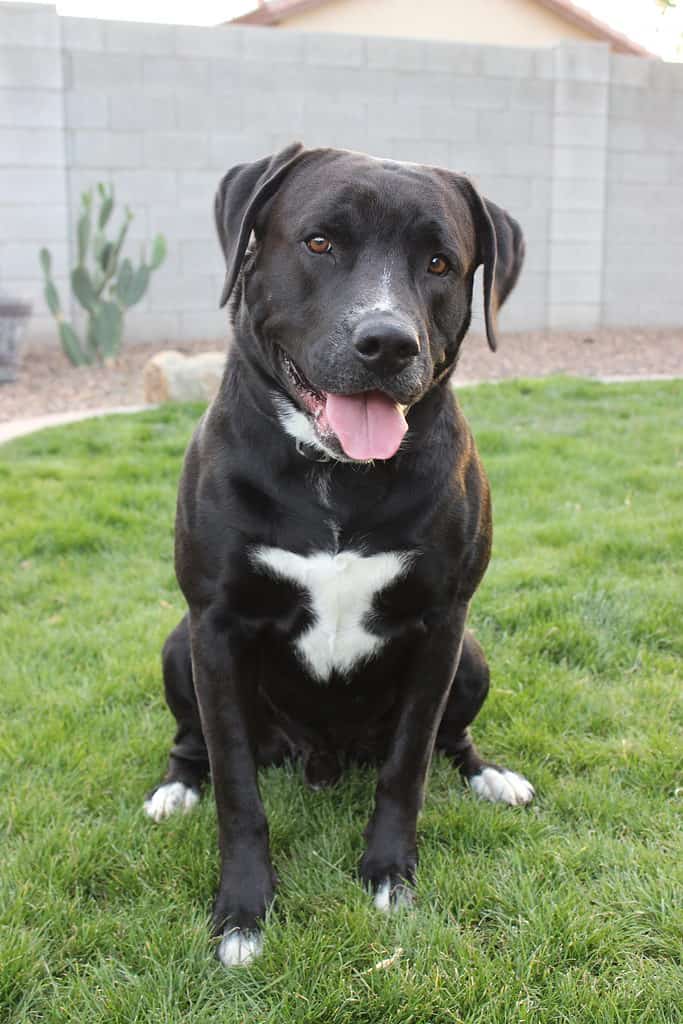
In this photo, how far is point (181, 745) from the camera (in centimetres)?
266

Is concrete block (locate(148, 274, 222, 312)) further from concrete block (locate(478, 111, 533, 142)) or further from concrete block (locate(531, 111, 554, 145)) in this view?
concrete block (locate(531, 111, 554, 145))

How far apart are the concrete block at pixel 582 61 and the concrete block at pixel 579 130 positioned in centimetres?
39

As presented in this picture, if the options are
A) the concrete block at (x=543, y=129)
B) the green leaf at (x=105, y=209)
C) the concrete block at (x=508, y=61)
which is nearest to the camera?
the green leaf at (x=105, y=209)

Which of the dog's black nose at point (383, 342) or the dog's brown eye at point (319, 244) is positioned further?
the dog's brown eye at point (319, 244)

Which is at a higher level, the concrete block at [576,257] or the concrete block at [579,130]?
the concrete block at [579,130]

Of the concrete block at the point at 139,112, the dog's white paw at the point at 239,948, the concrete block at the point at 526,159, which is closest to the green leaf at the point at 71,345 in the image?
the concrete block at the point at 139,112

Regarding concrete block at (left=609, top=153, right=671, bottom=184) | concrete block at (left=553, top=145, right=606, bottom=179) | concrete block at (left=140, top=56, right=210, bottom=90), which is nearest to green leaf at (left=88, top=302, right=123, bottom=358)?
concrete block at (left=140, top=56, right=210, bottom=90)

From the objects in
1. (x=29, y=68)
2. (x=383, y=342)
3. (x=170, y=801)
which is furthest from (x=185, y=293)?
(x=383, y=342)

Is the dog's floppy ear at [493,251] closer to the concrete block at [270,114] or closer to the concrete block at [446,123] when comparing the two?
the concrete block at [270,114]

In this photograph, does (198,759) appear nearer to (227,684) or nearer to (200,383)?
(227,684)

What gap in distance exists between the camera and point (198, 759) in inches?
104

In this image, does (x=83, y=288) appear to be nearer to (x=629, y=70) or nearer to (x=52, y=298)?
(x=52, y=298)

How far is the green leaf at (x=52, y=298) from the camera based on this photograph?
8046 millimetres

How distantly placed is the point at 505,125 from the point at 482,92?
404 millimetres
